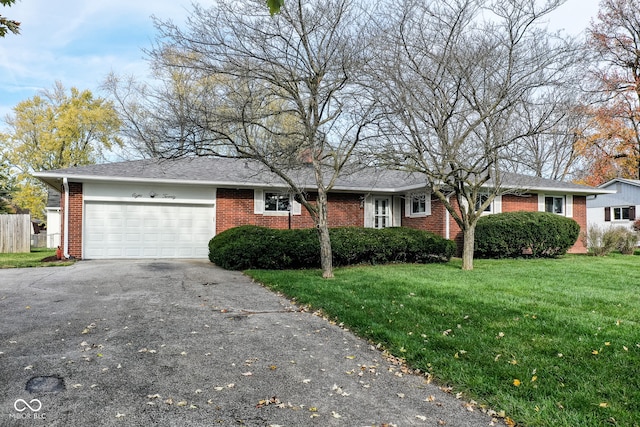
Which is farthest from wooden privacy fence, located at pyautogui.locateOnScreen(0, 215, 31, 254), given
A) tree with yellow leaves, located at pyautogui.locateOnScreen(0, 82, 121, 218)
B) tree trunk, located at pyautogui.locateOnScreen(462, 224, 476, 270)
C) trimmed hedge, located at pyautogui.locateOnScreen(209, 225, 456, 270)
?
tree trunk, located at pyautogui.locateOnScreen(462, 224, 476, 270)

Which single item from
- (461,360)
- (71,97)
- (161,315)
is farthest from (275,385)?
(71,97)

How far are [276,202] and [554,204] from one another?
11.4m

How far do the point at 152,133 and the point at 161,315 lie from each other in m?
4.02

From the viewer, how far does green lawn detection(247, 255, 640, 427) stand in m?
3.34

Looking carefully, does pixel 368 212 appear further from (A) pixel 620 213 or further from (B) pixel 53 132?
(B) pixel 53 132

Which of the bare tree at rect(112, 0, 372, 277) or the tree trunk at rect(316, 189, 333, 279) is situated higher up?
the bare tree at rect(112, 0, 372, 277)

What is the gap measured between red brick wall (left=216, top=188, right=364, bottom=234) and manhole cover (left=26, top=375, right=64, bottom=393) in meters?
11.0

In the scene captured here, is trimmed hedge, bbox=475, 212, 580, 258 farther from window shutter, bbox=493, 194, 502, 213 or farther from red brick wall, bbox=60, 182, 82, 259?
red brick wall, bbox=60, 182, 82, 259

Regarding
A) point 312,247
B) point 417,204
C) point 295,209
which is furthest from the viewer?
point 417,204

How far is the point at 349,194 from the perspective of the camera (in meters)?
16.2

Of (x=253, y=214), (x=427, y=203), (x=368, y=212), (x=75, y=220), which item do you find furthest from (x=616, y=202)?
(x=75, y=220)

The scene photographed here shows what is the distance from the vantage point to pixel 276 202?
15.3m

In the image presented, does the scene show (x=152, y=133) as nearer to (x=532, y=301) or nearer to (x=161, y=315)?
(x=161, y=315)

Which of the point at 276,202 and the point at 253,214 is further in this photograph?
the point at 276,202
